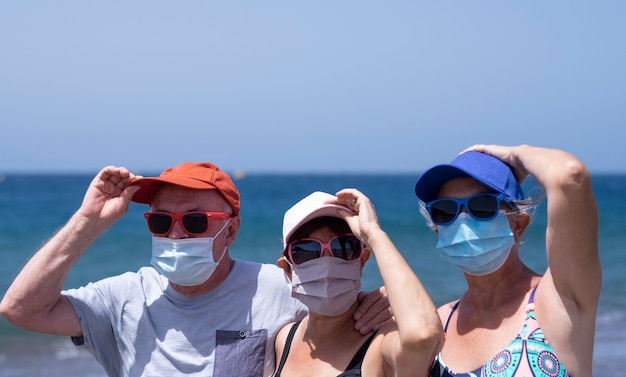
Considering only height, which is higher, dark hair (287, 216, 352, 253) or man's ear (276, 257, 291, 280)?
dark hair (287, 216, 352, 253)

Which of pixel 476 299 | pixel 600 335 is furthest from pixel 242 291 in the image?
pixel 600 335

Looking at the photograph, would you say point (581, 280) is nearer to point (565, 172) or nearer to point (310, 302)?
point (565, 172)

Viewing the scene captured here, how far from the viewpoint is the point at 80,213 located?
460cm

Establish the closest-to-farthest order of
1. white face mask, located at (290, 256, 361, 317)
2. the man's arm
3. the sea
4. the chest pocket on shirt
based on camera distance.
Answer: white face mask, located at (290, 256, 361, 317) → the chest pocket on shirt → the man's arm → the sea

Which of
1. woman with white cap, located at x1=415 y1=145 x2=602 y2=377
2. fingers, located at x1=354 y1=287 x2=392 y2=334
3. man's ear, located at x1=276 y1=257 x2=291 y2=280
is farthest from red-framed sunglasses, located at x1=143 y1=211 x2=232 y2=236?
woman with white cap, located at x1=415 y1=145 x2=602 y2=377

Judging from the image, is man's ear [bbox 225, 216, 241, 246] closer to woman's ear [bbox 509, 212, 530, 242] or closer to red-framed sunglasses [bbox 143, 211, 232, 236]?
red-framed sunglasses [bbox 143, 211, 232, 236]

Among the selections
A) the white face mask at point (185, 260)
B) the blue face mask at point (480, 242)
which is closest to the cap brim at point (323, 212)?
the blue face mask at point (480, 242)

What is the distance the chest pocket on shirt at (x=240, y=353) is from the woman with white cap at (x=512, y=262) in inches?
41.8

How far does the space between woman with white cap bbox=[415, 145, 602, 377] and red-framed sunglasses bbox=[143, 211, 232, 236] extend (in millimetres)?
1278

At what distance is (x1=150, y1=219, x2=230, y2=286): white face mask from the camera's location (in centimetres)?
448

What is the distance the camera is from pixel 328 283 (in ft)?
12.9

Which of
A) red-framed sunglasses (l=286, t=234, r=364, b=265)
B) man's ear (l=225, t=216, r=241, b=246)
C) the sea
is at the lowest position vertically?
the sea

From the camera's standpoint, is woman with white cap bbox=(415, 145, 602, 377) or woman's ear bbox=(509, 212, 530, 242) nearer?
woman with white cap bbox=(415, 145, 602, 377)

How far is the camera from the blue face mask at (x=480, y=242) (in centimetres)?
373
